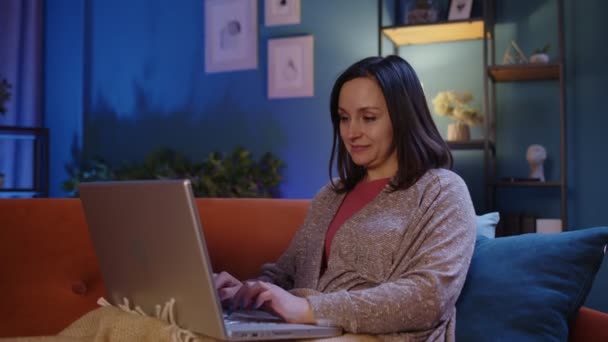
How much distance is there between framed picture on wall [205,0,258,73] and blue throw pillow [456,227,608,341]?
110 inches

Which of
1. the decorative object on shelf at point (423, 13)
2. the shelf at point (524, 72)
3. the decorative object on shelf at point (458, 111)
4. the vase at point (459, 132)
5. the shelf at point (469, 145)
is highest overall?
the decorative object on shelf at point (423, 13)

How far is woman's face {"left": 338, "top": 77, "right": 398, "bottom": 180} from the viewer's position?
1.47 meters

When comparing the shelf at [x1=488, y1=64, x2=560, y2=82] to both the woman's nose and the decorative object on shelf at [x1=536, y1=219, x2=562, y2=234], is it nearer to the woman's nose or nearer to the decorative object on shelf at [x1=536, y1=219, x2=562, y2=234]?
the decorative object on shelf at [x1=536, y1=219, x2=562, y2=234]

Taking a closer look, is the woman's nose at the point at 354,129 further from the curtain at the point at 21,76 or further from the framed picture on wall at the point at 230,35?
the curtain at the point at 21,76

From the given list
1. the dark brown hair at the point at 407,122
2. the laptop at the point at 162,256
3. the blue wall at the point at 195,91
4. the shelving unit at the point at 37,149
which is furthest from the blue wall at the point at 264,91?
the laptop at the point at 162,256

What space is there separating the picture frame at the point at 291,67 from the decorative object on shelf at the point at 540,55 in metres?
1.20

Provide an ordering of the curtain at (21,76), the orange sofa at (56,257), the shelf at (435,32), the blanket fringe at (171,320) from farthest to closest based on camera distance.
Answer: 1. the curtain at (21,76)
2. the shelf at (435,32)
3. the orange sofa at (56,257)
4. the blanket fringe at (171,320)

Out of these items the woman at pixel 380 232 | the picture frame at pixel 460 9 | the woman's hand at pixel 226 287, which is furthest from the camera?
the picture frame at pixel 460 9

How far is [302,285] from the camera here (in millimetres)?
1524

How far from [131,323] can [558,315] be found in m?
0.80

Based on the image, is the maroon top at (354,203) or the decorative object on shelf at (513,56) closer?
the maroon top at (354,203)

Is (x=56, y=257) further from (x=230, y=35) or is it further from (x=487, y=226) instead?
(x=230, y=35)

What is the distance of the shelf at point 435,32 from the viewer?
3268 mm

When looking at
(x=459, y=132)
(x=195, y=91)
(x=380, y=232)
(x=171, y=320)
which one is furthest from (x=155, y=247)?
(x=195, y=91)
